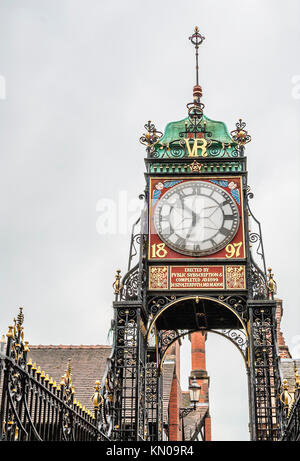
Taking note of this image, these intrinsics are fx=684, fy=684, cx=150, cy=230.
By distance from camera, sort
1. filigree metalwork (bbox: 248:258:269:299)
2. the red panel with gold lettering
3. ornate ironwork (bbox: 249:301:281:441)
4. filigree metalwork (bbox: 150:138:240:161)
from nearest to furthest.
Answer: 1. ornate ironwork (bbox: 249:301:281:441)
2. filigree metalwork (bbox: 248:258:269:299)
3. the red panel with gold lettering
4. filigree metalwork (bbox: 150:138:240:161)

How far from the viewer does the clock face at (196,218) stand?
1372cm

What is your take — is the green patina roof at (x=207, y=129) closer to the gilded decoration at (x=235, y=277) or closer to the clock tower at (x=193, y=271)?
the clock tower at (x=193, y=271)

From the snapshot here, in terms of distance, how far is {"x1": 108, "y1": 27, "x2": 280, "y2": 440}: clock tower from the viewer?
42.2 ft

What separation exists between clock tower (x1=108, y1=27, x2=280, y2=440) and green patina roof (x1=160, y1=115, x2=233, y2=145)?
2 centimetres

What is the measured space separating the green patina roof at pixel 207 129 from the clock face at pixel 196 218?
124 centimetres

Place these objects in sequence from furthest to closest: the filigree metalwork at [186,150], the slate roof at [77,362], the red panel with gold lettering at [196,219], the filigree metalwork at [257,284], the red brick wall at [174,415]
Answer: the red brick wall at [174,415] → the slate roof at [77,362] → the filigree metalwork at [186,150] → the red panel with gold lettering at [196,219] → the filigree metalwork at [257,284]

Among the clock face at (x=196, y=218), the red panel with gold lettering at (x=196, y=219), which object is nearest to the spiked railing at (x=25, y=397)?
the red panel with gold lettering at (x=196, y=219)

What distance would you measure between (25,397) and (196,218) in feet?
24.2

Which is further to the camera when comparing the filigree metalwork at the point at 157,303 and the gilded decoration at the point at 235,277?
the filigree metalwork at the point at 157,303

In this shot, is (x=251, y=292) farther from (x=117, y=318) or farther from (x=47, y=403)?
(x=47, y=403)

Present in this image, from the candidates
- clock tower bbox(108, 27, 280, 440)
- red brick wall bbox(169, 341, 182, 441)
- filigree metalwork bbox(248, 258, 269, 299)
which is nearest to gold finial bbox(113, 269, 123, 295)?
clock tower bbox(108, 27, 280, 440)

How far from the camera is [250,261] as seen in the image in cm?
1347

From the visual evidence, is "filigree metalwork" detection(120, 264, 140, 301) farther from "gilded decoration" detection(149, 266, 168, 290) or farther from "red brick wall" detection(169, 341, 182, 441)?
"red brick wall" detection(169, 341, 182, 441)

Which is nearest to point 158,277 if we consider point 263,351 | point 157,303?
point 157,303
